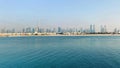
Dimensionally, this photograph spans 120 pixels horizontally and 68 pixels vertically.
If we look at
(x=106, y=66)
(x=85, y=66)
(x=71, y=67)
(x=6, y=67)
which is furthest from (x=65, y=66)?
(x=6, y=67)

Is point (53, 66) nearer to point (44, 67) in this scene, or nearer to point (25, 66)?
point (44, 67)

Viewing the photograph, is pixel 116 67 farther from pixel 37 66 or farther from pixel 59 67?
pixel 37 66

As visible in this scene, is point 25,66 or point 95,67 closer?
point 95,67

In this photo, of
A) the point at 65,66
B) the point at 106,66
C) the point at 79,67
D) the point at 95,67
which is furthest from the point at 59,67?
the point at 106,66

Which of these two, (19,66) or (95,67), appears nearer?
(95,67)

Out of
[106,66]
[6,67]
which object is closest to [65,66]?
[106,66]

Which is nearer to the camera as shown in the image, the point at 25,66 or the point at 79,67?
the point at 79,67

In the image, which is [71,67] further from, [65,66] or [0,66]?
[0,66]
